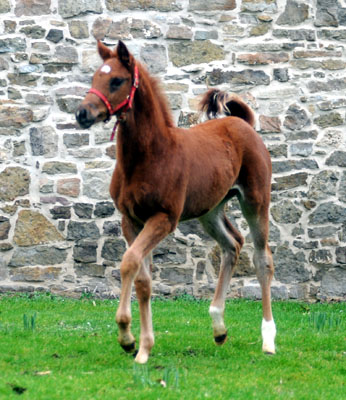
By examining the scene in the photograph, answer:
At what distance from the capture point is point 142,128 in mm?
5684

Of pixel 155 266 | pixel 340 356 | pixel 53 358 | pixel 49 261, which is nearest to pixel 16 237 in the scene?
pixel 49 261

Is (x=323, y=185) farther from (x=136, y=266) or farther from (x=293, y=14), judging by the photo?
(x=136, y=266)

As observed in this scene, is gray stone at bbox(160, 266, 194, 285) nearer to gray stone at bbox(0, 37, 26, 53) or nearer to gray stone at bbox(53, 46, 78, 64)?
gray stone at bbox(53, 46, 78, 64)

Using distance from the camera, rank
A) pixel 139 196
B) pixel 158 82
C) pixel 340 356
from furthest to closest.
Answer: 1. pixel 340 356
2. pixel 158 82
3. pixel 139 196

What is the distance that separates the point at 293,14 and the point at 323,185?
215cm

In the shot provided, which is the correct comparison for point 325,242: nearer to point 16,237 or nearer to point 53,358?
point 16,237

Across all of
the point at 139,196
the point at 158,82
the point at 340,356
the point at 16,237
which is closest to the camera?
the point at 139,196

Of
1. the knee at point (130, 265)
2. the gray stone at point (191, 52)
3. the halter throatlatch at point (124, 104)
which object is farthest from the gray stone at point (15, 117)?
the knee at point (130, 265)

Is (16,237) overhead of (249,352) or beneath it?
beneath

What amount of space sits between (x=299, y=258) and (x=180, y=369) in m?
4.49

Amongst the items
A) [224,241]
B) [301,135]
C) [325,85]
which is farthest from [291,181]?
[224,241]

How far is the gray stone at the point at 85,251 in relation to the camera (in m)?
9.61

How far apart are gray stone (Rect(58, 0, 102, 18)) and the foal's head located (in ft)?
13.7

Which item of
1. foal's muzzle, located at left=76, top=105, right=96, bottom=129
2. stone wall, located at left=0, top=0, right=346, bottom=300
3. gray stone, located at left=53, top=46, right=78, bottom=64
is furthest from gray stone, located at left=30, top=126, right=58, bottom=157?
foal's muzzle, located at left=76, top=105, right=96, bottom=129
